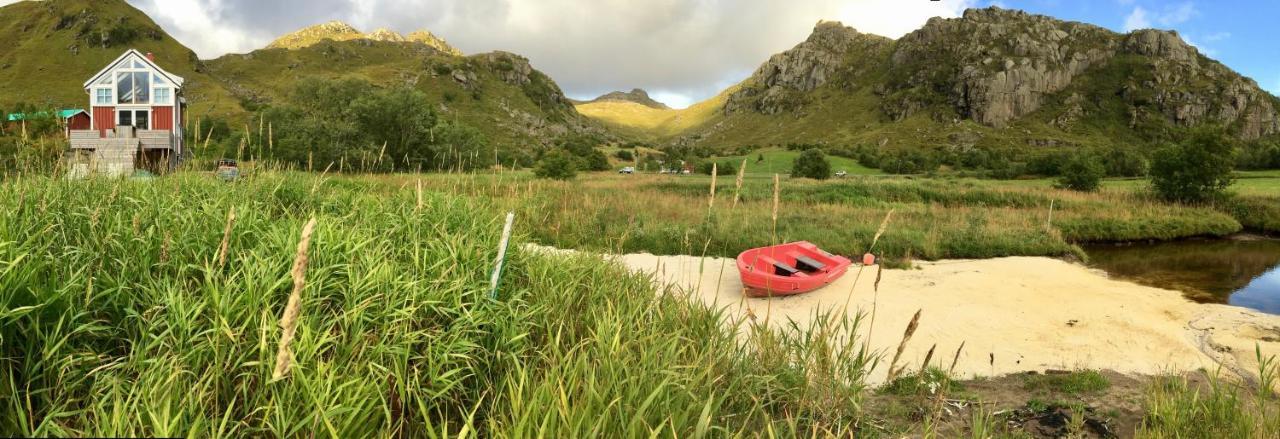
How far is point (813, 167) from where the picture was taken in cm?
4947

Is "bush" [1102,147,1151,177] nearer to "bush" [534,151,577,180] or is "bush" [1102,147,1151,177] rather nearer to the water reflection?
the water reflection

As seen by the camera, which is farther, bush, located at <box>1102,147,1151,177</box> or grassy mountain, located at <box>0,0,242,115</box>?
grassy mountain, located at <box>0,0,242,115</box>

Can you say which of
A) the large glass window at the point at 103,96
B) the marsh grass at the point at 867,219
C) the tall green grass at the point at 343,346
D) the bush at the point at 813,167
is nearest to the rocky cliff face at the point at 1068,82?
the bush at the point at 813,167

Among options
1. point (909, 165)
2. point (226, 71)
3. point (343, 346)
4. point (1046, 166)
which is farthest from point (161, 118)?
point (226, 71)

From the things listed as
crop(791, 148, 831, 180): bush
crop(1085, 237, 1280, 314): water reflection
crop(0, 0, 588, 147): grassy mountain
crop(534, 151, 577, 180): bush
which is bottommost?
crop(1085, 237, 1280, 314): water reflection

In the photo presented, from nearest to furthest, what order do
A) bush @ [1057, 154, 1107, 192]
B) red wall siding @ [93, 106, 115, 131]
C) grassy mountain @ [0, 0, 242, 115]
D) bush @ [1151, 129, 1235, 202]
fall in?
red wall siding @ [93, 106, 115, 131] < bush @ [1151, 129, 1235, 202] < bush @ [1057, 154, 1107, 192] < grassy mountain @ [0, 0, 242, 115]

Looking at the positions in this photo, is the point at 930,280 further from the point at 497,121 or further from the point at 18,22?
the point at 18,22

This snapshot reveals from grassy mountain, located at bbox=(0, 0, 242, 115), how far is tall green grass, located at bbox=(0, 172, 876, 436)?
432ft

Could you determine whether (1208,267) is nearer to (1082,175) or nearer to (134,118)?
(1082,175)

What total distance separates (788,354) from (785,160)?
63453mm

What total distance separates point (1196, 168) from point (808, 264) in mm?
30478

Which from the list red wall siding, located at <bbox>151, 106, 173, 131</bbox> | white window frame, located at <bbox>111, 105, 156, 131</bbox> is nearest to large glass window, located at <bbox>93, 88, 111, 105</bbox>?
white window frame, located at <bbox>111, 105, 156, 131</bbox>

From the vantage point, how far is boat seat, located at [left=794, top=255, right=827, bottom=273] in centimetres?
1395

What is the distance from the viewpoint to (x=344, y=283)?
3979 millimetres
